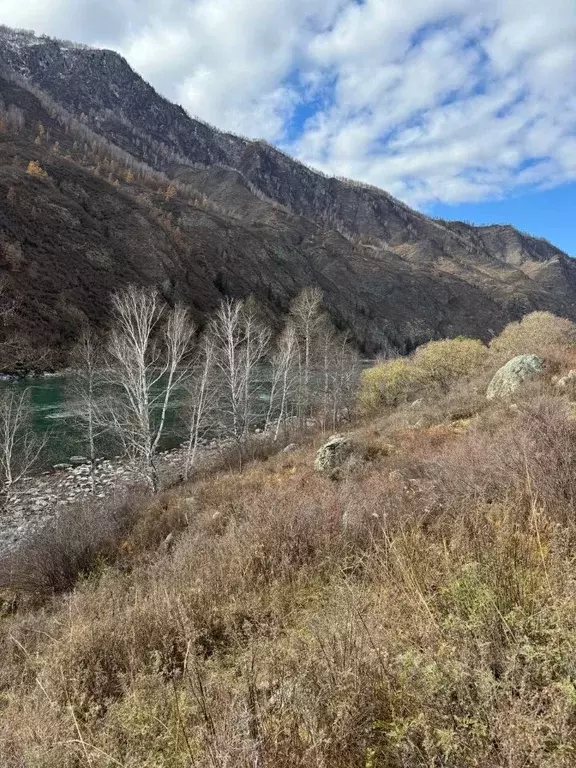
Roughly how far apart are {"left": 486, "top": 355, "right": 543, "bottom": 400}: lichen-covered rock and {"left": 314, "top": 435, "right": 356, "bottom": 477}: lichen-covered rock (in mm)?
5032

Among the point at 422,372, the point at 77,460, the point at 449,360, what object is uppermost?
the point at 449,360

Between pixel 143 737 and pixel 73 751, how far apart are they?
0.34 m

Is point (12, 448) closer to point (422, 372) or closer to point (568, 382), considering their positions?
point (568, 382)

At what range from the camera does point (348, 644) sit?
2.55 meters

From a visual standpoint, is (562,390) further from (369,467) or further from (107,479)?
(107,479)

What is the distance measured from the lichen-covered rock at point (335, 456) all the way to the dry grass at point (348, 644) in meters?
4.43

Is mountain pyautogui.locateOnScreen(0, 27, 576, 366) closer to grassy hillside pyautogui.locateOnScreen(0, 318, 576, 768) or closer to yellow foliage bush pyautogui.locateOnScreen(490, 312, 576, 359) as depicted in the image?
grassy hillside pyautogui.locateOnScreen(0, 318, 576, 768)

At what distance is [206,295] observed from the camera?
72.4 metres

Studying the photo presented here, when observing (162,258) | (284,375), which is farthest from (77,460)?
(162,258)

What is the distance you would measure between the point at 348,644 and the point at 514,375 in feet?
41.2

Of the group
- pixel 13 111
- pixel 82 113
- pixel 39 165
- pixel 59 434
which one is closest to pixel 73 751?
pixel 59 434

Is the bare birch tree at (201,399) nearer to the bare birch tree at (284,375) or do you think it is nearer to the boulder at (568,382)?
the bare birch tree at (284,375)

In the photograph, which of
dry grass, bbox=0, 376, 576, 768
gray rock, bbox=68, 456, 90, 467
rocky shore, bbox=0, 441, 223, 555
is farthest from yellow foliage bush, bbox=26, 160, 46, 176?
dry grass, bbox=0, 376, 576, 768

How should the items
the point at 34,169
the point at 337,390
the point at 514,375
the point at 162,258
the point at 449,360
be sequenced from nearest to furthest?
the point at 514,375
the point at 449,360
the point at 337,390
the point at 34,169
the point at 162,258
